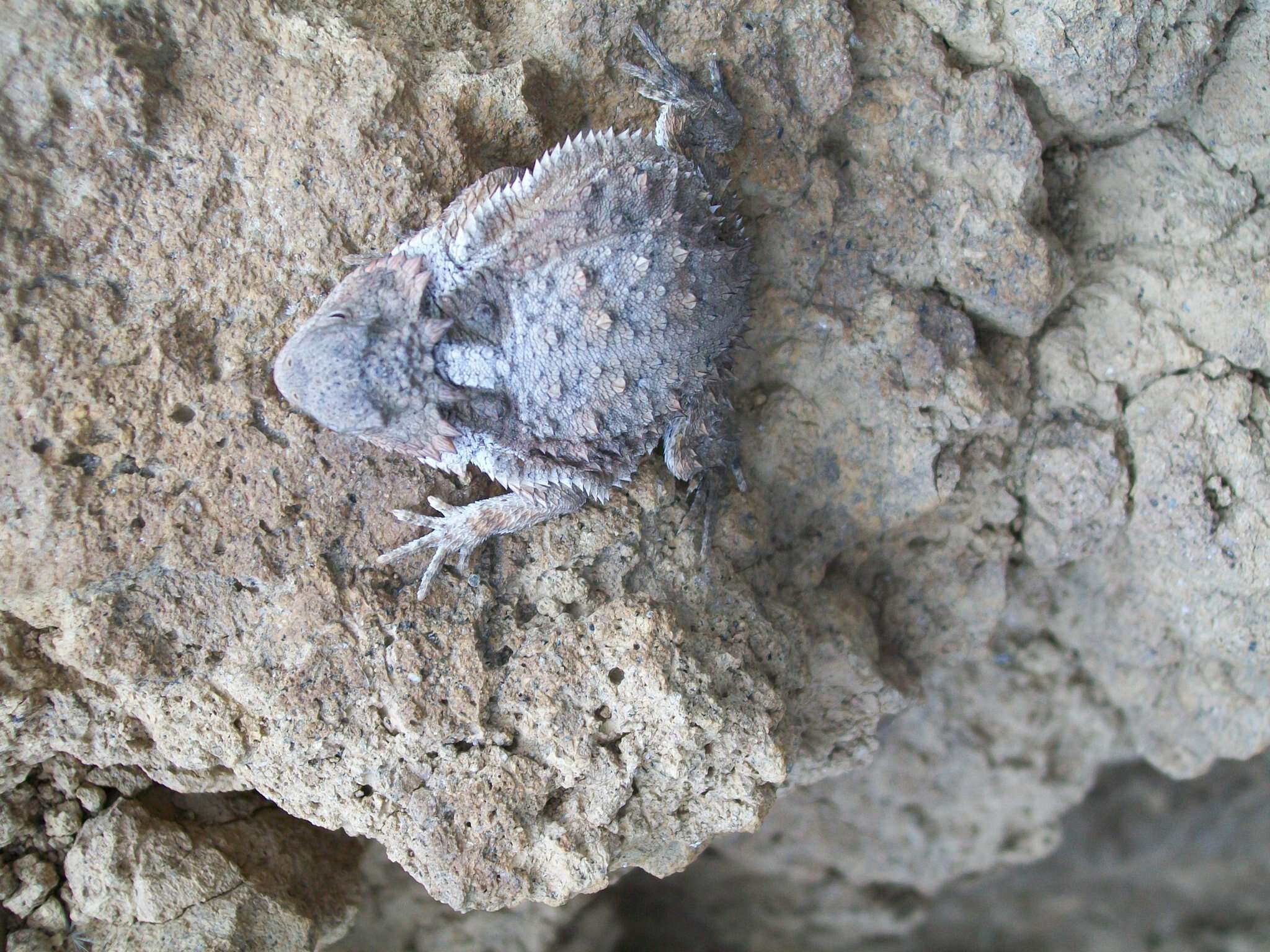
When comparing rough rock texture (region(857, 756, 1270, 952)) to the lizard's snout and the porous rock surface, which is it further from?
the lizard's snout

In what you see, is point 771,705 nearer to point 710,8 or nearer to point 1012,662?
point 1012,662

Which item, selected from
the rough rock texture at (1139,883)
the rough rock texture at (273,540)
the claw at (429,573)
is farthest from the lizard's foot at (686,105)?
the rough rock texture at (1139,883)

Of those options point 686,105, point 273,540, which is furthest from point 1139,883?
point 273,540

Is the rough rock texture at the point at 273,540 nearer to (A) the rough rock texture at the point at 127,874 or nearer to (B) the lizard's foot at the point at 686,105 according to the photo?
(A) the rough rock texture at the point at 127,874

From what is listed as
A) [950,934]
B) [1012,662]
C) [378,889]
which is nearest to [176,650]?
[378,889]

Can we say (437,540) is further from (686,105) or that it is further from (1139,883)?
(1139,883)

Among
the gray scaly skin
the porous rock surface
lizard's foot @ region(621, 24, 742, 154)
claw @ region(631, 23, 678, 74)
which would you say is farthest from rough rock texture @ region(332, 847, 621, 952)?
claw @ region(631, 23, 678, 74)

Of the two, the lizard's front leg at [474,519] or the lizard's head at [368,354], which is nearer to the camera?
the lizard's head at [368,354]
